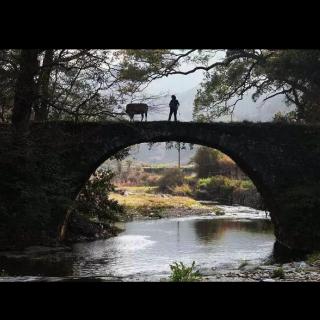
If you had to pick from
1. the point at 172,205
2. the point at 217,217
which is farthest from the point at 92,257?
the point at 172,205

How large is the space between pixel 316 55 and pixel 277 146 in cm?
561

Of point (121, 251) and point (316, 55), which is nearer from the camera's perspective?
point (121, 251)

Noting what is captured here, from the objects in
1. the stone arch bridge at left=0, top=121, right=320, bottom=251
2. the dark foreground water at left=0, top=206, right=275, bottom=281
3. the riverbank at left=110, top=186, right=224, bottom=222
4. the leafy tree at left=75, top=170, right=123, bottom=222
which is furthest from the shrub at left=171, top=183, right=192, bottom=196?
the stone arch bridge at left=0, top=121, right=320, bottom=251

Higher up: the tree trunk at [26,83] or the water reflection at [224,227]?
the tree trunk at [26,83]

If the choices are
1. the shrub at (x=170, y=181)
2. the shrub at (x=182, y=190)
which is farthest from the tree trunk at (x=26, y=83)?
the shrub at (x=170, y=181)

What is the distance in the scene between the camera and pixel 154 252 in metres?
20.5

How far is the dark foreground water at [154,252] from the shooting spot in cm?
1614

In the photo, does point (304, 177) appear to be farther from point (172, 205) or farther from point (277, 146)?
point (172, 205)

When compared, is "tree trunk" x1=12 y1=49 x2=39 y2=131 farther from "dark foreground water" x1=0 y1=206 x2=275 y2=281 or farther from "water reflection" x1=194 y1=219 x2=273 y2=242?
"water reflection" x1=194 y1=219 x2=273 y2=242

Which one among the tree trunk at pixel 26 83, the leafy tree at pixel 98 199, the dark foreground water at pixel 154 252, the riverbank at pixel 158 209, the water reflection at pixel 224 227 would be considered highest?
the tree trunk at pixel 26 83

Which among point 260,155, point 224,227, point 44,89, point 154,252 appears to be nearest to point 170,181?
point 224,227

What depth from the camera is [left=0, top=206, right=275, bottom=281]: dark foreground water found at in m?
16.1

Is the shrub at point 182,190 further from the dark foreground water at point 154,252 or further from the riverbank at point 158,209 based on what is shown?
the dark foreground water at point 154,252
